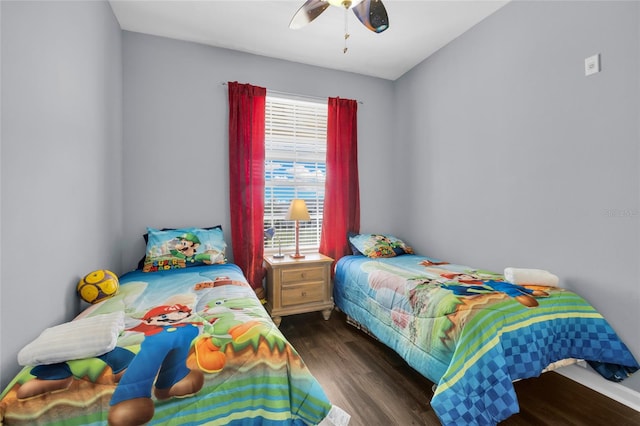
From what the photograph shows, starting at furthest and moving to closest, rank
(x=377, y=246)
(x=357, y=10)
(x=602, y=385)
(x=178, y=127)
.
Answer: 1. (x=377, y=246)
2. (x=178, y=127)
3. (x=357, y=10)
4. (x=602, y=385)

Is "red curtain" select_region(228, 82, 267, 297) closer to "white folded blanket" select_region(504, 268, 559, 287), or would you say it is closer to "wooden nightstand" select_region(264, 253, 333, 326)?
"wooden nightstand" select_region(264, 253, 333, 326)

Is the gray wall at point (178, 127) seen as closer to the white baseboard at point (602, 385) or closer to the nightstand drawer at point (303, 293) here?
the nightstand drawer at point (303, 293)

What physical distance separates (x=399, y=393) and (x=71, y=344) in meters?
1.70

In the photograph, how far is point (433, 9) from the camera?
2387 mm

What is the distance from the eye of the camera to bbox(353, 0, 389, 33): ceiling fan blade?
5.97ft

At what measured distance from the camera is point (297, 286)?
281 centimetres

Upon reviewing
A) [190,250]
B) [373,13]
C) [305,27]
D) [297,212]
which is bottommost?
[190,250]

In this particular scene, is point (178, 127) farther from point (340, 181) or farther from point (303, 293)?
point (303, 293)

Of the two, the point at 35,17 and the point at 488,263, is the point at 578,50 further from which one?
the point at 35,17

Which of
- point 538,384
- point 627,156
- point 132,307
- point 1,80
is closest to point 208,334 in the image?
point 132,307

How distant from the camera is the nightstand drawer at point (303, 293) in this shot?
2771 millimetres

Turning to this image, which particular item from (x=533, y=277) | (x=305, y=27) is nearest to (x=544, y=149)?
(x=533, y=277)

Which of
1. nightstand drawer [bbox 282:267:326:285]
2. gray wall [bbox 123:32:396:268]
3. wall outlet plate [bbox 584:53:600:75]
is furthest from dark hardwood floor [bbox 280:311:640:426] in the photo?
wall outlet plate [bbox 584:53:600:75]

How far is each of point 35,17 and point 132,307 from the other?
4.72 feet
